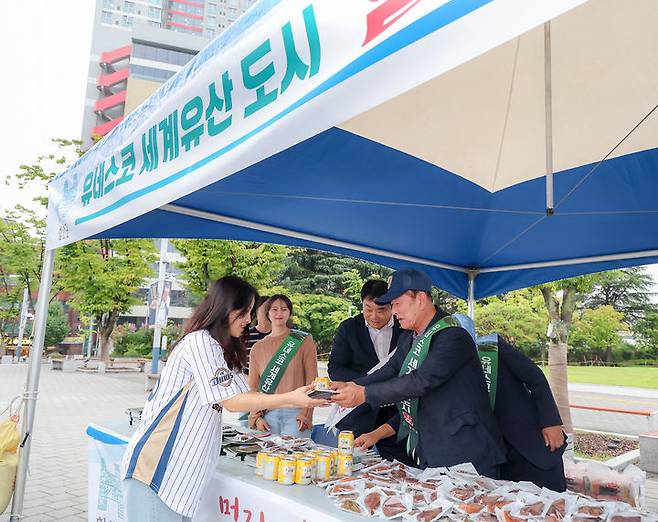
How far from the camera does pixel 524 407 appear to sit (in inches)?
101

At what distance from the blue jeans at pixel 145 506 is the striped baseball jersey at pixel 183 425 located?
0.04 m

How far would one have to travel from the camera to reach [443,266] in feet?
17.3

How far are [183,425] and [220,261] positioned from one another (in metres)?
11.8

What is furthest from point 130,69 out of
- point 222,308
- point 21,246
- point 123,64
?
point 222,308

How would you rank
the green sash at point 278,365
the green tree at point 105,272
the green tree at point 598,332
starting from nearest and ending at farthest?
the green sash at point 278,365
the green tree at point 105,272
the green tree at point 598,332

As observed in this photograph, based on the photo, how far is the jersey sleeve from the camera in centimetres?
183

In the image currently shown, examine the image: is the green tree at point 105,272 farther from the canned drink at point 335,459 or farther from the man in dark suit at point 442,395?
the man in dark suit at point 442,395

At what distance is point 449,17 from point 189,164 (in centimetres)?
115

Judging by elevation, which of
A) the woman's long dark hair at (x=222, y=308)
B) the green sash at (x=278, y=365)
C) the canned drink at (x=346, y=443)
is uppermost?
the woman's long dark hair at (x=222, y=308)

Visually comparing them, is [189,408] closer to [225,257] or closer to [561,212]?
[561,212]

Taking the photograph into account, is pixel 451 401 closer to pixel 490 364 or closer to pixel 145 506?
pixel 490 364

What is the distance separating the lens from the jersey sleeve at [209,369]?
1.83 meters

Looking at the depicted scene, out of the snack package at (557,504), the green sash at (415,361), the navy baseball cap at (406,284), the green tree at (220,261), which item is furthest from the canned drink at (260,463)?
the green tree at (220,261)

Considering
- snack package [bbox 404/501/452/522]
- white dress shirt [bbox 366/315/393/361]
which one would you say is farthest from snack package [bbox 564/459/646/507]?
snack package [bbox 404/501/452/522]
